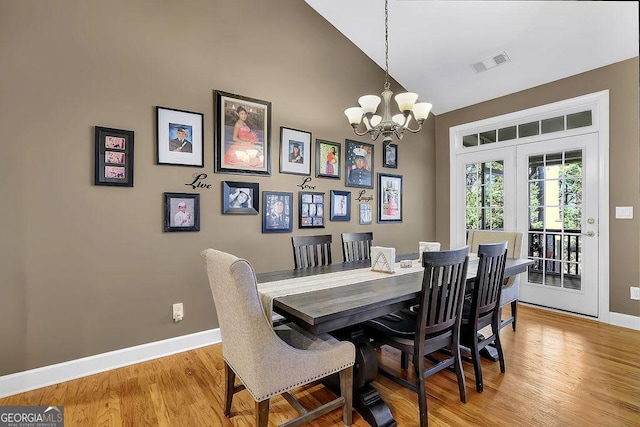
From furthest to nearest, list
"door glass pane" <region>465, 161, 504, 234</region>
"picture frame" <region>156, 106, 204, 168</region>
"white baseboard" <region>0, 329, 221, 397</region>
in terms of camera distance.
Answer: "door glass pane" <region>465, 161, 504, 234</region> < "picture frame" <region>156, 106, 204, 168</region> < "white baseboard" <region>0, 329, 221, 397</region>

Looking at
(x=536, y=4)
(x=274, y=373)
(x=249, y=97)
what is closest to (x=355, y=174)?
(x=249, y=97)

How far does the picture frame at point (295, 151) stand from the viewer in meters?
3.27

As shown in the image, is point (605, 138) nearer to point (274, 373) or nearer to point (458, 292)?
point (458, 292)

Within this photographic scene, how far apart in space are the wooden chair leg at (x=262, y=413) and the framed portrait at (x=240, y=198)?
70.6 inches

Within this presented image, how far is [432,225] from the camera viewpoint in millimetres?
4793

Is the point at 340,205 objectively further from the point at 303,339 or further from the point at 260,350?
the point at 260,350

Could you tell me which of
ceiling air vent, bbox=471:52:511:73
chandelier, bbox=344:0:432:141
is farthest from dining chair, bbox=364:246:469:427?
ceiling air vent, bbox=471:52:511:73

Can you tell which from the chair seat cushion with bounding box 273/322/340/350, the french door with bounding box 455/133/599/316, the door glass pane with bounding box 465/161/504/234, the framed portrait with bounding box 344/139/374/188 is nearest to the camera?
the chair seat cushion with bounding box 273/322/340/350

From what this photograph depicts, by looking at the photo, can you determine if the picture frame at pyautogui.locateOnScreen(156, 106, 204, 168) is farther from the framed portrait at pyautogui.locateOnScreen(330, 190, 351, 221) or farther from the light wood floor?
the light wood floor

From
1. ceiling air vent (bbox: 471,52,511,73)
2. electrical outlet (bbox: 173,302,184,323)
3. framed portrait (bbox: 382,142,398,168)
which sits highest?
ceiling air vent (bbox: 471,52,511,73)

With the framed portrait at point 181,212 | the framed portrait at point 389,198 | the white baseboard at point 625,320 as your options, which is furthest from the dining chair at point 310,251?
the white baseboard at point 625,320

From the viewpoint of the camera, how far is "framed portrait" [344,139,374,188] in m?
3.80

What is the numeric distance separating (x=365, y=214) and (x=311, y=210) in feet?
2.71

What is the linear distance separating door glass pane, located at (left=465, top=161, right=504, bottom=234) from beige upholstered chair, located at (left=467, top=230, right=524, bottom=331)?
2.90ft
